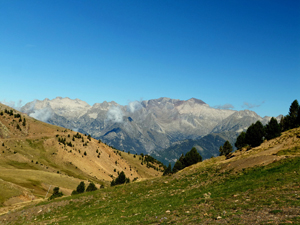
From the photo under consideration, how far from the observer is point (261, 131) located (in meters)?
97.4

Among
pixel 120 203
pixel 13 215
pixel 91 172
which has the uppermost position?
pixel 120 203

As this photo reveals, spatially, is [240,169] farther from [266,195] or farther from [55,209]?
[55,209]

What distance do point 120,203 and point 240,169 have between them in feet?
68.2

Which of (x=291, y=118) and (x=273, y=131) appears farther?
(x=291, y=118)

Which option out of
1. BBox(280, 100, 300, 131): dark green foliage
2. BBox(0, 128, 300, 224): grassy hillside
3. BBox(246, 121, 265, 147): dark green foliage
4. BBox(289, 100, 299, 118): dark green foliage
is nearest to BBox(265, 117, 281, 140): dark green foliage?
BBox(246, 121, 265, 147): dark green foliage

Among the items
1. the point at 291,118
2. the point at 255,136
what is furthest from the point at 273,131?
the point at 291,118

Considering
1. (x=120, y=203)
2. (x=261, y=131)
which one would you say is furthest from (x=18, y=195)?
(x=261, y=131)

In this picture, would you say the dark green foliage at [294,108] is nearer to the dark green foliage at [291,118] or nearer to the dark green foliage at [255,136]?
the dark green foliage at [291,118]

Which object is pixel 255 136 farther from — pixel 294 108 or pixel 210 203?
pixel 210 203

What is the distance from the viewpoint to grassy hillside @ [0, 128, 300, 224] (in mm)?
20359

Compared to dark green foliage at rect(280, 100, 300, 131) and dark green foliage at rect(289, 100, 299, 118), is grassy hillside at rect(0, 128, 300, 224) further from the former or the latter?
dark green foliage at rect(289, 100, 299, 118)

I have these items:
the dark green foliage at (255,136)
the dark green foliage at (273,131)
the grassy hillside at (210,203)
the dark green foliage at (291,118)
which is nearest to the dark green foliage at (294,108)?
the dark green foliage at (291,118)

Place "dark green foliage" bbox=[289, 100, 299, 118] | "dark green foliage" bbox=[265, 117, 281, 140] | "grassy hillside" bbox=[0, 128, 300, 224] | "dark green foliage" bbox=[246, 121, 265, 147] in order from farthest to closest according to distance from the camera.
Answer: "dark green foliage" bbox=[289, 100, 299, 118], "dark green foliage" bbox=[246, 121, 265, 147], "dark green foliage" bbox=[265, 117, 281, 140], "grassy hillside" bbox=[0, 128, 300, 224]

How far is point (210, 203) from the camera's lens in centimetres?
2580
